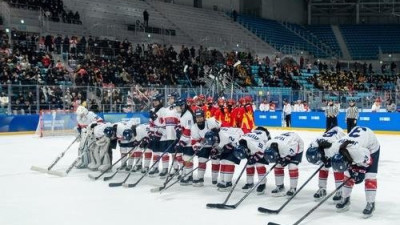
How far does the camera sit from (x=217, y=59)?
31406 millimetres

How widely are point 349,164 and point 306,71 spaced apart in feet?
102

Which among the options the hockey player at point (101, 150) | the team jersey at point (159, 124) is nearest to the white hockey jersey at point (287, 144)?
the team jersey at point (159, 124)

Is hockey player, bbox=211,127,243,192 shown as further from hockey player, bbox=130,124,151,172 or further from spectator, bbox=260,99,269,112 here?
spectator, bbox=260,99,269,112

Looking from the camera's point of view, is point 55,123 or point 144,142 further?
point 55,123

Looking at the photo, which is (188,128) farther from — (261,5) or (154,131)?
(261,5)

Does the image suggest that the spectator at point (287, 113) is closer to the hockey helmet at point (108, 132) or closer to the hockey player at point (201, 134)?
the hockey helmet at point (108, 132)

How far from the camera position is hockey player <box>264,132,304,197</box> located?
285 inches

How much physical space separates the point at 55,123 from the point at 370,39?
34.1 metres

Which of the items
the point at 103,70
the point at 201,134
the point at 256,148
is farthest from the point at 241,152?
the point at 103,70

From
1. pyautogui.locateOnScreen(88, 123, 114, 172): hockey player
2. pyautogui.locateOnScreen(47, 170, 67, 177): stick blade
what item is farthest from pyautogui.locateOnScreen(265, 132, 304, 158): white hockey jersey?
pyautogui.locateOnScreen(47, 170, 67, 177): stick blade

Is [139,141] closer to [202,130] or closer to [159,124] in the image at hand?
[159,124]

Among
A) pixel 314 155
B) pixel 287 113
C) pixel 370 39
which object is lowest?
pixel 287 113

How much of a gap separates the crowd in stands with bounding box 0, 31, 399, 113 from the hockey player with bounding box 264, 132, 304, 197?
24.4ft

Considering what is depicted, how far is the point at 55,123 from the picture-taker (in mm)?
18906
